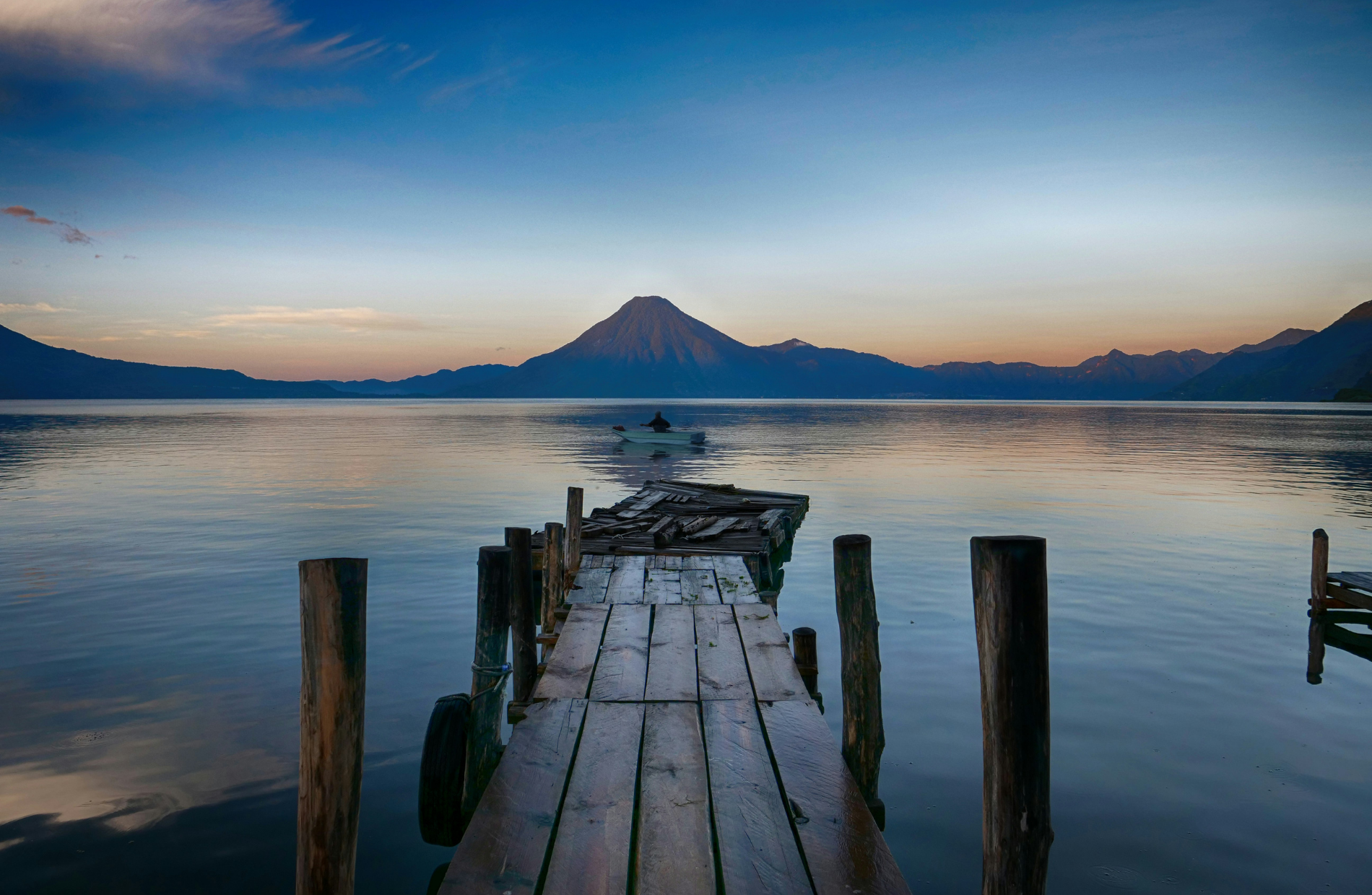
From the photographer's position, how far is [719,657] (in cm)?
745

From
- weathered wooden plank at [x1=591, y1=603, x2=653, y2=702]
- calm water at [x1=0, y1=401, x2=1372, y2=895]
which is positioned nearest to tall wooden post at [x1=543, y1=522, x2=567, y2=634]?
calm water at [x1=0, y1=401, x2=1372, y2=895]

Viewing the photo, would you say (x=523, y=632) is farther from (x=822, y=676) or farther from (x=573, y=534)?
(x=822, y=676)

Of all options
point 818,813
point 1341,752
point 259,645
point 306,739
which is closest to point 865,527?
point 1341,752

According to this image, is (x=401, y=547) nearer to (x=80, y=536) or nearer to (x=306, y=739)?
(x=80, y=536)

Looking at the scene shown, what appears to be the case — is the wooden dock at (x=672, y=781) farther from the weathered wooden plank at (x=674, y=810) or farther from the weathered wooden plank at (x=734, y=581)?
the weathered wooden plank at (x=734, y=581)

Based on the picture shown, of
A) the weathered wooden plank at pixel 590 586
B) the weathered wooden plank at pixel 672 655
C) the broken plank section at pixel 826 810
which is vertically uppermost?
the weathered wooden plank at pixel 672 655

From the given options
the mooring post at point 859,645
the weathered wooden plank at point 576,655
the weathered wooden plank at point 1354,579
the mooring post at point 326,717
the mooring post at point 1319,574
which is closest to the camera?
the mooring post at point 326,717

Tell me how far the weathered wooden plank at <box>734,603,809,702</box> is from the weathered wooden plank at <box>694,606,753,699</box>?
83 mm

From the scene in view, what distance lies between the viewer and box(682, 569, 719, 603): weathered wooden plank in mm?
9961

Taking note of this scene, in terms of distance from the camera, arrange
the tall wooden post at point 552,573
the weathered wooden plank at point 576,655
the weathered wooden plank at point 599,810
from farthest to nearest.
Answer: the tall wooden post at point 552,573, the weathered wooden plank at point 576,655, the weathered wooden plank at point 599,810

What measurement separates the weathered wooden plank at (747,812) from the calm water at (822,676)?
2071 millimetres

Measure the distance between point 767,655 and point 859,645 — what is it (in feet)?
5.24

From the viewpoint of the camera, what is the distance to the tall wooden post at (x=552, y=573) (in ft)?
37.1

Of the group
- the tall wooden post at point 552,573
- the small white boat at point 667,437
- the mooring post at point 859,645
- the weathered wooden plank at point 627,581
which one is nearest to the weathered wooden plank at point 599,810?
the mooring post at point 859,645
